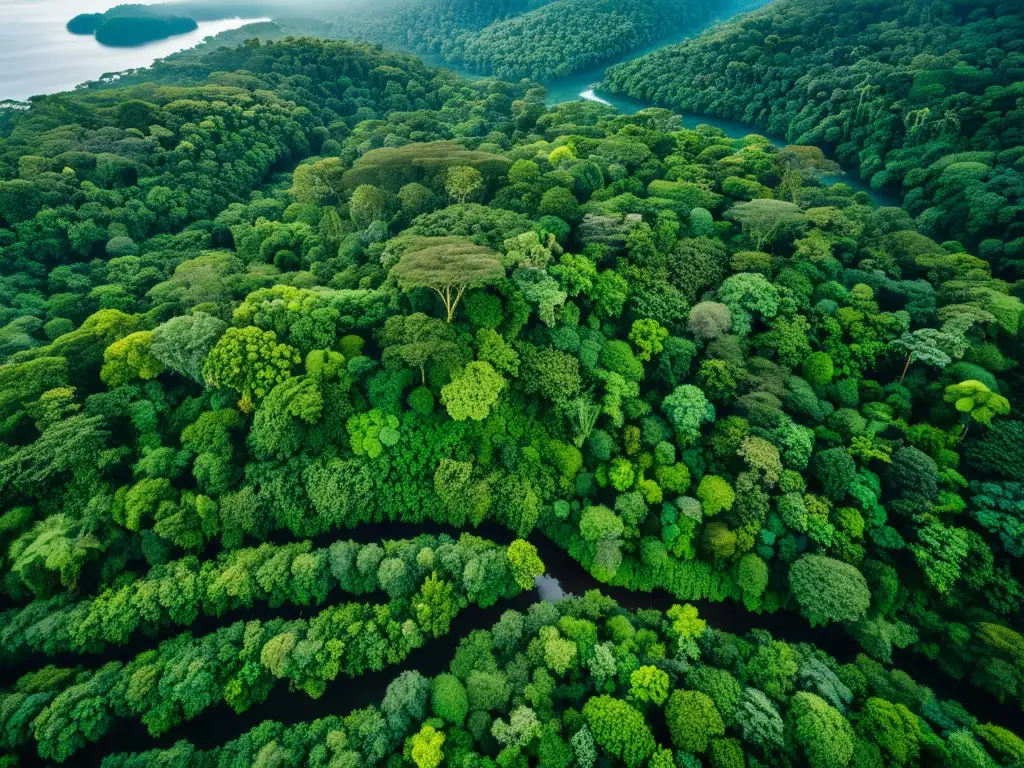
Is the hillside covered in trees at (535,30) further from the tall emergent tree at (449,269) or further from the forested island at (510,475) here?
the tall emergent tree at (449,269)

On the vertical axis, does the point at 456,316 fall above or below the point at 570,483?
above

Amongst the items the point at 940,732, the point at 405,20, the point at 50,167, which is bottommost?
the point at 940,732

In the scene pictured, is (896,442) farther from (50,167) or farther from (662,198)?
(50,167)

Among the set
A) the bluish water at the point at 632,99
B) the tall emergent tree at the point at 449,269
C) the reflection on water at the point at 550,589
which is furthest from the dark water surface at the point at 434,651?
the bluish water at the point at 632,99

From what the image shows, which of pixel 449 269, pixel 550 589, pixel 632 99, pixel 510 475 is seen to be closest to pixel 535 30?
pixel 632 99

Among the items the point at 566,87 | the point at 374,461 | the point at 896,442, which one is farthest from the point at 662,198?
the point at 566,87
